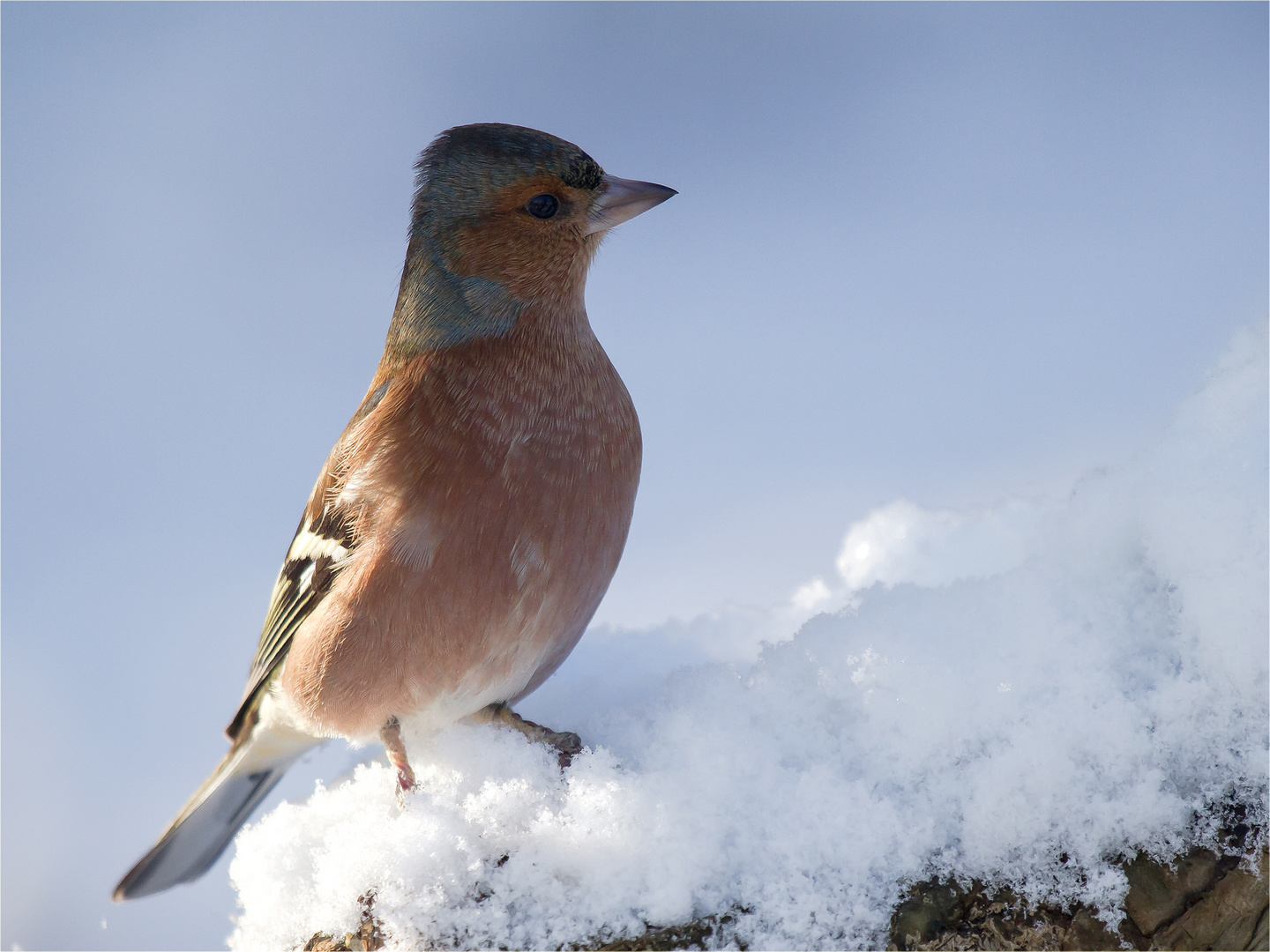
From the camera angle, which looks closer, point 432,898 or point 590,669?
point 432,898

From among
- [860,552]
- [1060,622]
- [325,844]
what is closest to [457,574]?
[325,844]

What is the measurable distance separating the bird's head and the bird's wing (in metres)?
0.30

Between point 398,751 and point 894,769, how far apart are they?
1227 mm

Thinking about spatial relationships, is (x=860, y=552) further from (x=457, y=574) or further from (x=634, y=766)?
(x=457, y=574)

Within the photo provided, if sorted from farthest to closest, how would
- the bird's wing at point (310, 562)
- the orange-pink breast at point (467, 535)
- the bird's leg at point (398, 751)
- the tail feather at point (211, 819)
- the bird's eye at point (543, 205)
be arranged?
1. the tail feather at point (211, 819)
2. the bird's eye at point (543, 205)
3. the bird's wing at point (310, 562)
4. the bird's leg at point (398, 751)
5. the orange-pink breast at point (467, 535)

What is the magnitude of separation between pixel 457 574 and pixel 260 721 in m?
1.07

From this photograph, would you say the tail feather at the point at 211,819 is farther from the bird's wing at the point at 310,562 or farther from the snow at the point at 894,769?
the snow at the point at 894,769

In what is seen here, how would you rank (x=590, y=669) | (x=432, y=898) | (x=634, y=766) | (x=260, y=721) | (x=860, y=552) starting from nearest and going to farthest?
(x=432, y=898), (x=634, y=766), (x=260, y=721), (x=590, y=669), (x=860, y=552)

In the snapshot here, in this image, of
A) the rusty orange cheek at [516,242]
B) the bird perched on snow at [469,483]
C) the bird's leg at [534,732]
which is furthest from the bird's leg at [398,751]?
the rusty orange cheek at [516,242]

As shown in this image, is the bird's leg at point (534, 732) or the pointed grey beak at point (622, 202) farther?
the pointed grey beak at point (622, 202)

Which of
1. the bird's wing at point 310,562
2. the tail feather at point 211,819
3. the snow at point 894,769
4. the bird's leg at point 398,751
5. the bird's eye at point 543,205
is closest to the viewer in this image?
the snow at point 894,769

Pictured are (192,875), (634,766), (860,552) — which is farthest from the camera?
(860,552)

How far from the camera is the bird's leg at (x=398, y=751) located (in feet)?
6.91

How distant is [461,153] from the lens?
234 centimetres
